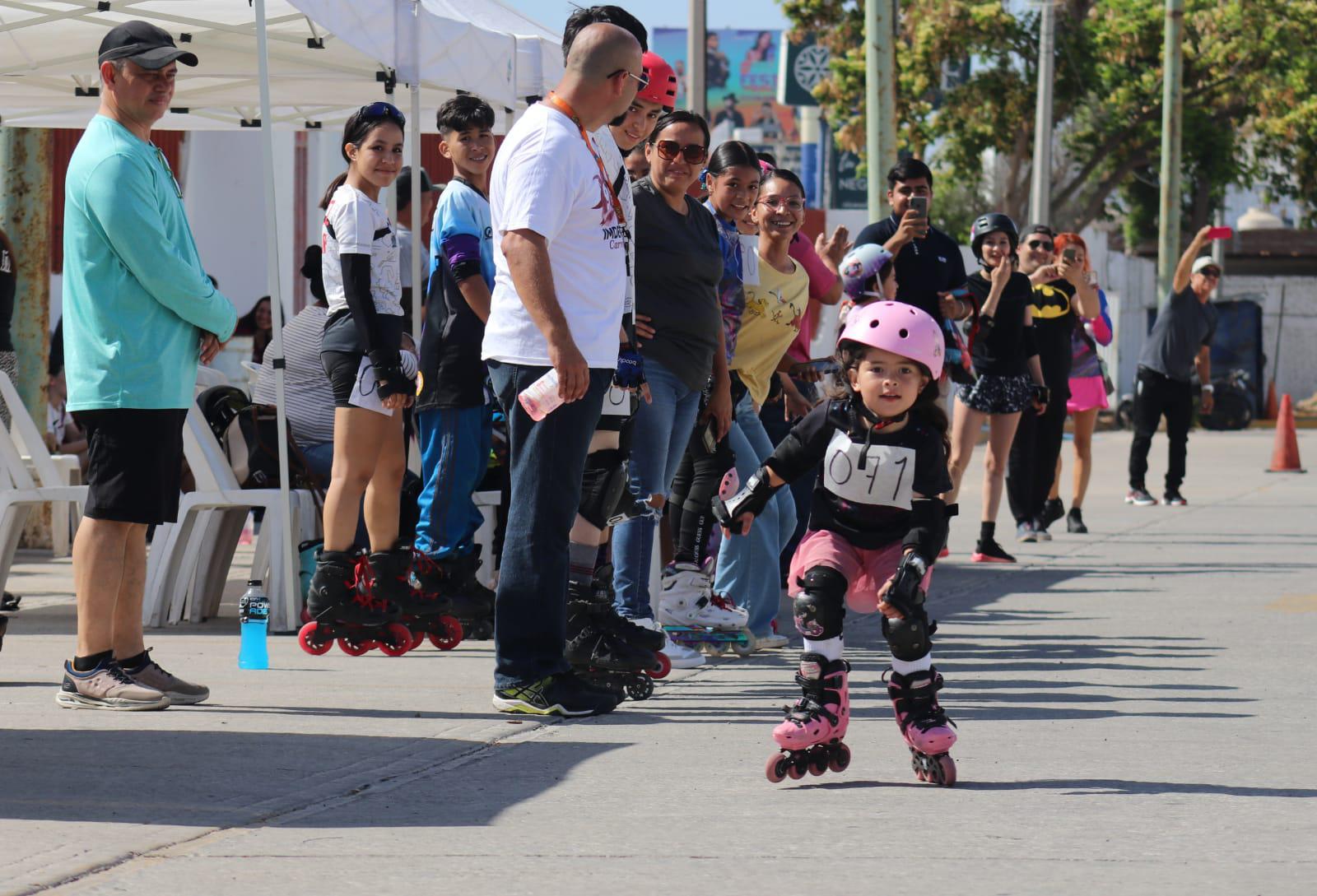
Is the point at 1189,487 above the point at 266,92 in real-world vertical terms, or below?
below

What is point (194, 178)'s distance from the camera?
63.7 feet

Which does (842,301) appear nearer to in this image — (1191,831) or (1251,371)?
(1191,831)

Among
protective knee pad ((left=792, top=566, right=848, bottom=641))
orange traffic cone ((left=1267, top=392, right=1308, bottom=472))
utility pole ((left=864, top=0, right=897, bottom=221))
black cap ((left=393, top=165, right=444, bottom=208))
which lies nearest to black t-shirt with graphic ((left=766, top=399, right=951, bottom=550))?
protective knee pad ((left=792, top=566, right=848, bottom=641))

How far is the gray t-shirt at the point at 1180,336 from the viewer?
16.3 m

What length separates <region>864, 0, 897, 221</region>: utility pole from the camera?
55.5 ft

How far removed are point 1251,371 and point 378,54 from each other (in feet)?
97.6

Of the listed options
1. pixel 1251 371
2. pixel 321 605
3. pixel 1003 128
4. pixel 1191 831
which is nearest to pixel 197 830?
pixel 1191 831

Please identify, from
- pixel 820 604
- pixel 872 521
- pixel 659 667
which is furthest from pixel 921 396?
pixel 659 667

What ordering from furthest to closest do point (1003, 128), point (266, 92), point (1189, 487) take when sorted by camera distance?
point (1003, 128), point (1189, 487), point (266, 92)

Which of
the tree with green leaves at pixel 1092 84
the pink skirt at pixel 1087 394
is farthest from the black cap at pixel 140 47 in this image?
the tree with green leaves at pixel 1092 84

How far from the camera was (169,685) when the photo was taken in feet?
21.4

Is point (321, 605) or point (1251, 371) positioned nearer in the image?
point (321, 605)

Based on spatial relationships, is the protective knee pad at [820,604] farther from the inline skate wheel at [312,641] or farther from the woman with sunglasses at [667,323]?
the inline skate wheel at [312,641]

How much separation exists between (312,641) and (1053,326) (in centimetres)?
670
